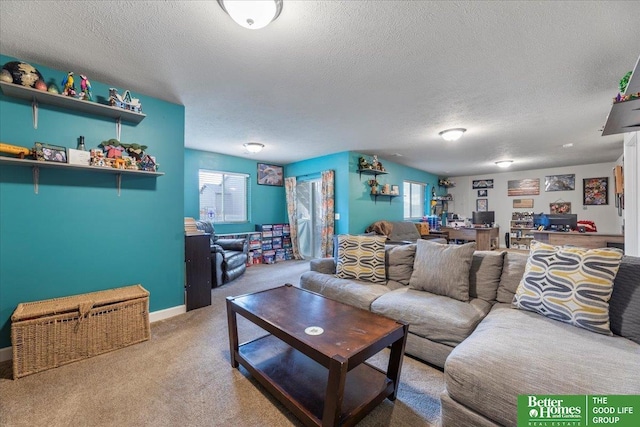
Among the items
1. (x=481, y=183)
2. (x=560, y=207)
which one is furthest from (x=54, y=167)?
Result: (x=560, y=207)

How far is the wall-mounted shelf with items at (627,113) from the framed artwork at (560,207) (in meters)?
6.14

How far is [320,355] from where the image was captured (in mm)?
1259

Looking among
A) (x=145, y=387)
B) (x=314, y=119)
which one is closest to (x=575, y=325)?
(x=145, y=387)

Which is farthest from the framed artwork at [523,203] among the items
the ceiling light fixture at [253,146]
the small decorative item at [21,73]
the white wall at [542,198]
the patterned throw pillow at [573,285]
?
the small decorative item at [21,73]

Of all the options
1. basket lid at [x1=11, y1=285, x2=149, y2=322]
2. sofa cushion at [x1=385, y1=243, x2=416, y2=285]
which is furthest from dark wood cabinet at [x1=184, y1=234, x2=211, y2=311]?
sofa cushion at [x1=385, y1=243, x2=416, y2=285]

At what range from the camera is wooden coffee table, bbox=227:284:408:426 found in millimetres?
1256

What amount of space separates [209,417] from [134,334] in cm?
131

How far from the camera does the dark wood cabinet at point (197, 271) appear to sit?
9.86ft

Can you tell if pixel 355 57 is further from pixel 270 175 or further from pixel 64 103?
pixel 270 175

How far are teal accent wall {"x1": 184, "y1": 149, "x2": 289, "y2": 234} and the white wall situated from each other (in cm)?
625

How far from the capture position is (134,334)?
2262mm

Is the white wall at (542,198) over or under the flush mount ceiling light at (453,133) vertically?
under

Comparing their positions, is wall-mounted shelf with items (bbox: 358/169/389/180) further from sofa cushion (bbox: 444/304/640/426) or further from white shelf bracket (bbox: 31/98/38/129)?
white shelf bracket (bbox: 31/98/38/129)

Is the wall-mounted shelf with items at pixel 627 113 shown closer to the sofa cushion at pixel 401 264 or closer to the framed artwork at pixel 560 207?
the sofa cushion at pixel 401 264
